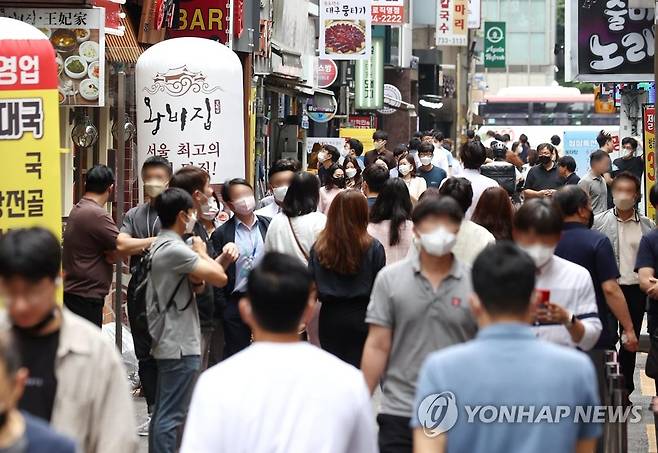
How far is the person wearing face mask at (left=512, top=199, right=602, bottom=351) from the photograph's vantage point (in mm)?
6961

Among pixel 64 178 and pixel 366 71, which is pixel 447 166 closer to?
pixel 64 178

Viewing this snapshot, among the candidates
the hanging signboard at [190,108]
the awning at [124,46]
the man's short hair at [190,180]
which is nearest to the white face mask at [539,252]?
the man's short hair at [190,180]

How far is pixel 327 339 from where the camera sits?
880cm

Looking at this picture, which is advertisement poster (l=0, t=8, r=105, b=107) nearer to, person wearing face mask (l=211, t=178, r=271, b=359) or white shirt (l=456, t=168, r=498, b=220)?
person wearing face mask (l=211, t=178, r=271, b=359)

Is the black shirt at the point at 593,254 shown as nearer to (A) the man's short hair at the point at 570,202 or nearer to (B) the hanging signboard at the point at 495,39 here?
(A) the man's short hair at the point at 570,202

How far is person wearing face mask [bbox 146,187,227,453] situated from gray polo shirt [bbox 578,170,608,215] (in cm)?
880

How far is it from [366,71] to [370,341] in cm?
3440

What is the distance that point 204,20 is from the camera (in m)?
18.2

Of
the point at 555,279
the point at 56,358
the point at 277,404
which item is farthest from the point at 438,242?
the point at 56,358

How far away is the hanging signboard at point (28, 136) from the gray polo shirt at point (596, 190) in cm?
933

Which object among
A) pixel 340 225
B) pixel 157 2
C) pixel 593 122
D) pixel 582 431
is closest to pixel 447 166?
pixel 157 2

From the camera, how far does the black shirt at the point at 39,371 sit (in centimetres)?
500

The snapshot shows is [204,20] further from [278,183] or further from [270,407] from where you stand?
[270,407]

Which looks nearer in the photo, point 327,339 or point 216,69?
point 327,339
